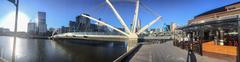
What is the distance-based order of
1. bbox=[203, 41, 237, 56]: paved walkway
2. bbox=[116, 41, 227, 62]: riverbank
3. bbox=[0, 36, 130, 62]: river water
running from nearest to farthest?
bbox=[203, 41, 237, 56]: paved walkway < bbox=[116, 41, 227, 62]: riverbank < bbox=[0, 36, 130, 62]: river water

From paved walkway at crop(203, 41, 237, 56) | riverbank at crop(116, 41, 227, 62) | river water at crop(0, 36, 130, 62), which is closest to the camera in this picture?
paved walkway at crop(203, 41, 237, 56)

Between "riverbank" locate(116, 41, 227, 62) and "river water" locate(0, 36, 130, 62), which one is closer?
"riverbank" locate(116, 41, 227, 62)

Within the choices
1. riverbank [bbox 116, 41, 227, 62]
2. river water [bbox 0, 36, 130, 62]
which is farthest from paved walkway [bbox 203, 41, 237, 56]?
river water [bbox 0, 36, 130, 62]

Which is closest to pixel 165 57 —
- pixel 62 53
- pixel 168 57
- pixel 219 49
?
pixel 168 57

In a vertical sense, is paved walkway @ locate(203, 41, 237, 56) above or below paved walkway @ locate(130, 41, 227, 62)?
above

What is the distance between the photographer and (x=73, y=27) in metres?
141

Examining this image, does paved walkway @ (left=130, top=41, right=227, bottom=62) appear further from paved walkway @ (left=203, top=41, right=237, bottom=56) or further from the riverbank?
paved walkway @ (left=203, top=41, right=237, bottom=56)

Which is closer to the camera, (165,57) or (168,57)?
(168,57)

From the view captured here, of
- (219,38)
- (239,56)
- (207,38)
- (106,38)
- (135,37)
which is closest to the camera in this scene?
(239,56)

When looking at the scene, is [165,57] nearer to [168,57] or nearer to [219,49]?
[168,57]

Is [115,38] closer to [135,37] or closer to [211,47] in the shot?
[135,37]

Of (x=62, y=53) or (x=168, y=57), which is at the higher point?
(x=168, y=57)

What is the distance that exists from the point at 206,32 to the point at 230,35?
857cm

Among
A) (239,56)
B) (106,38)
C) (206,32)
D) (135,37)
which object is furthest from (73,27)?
(239,56)
